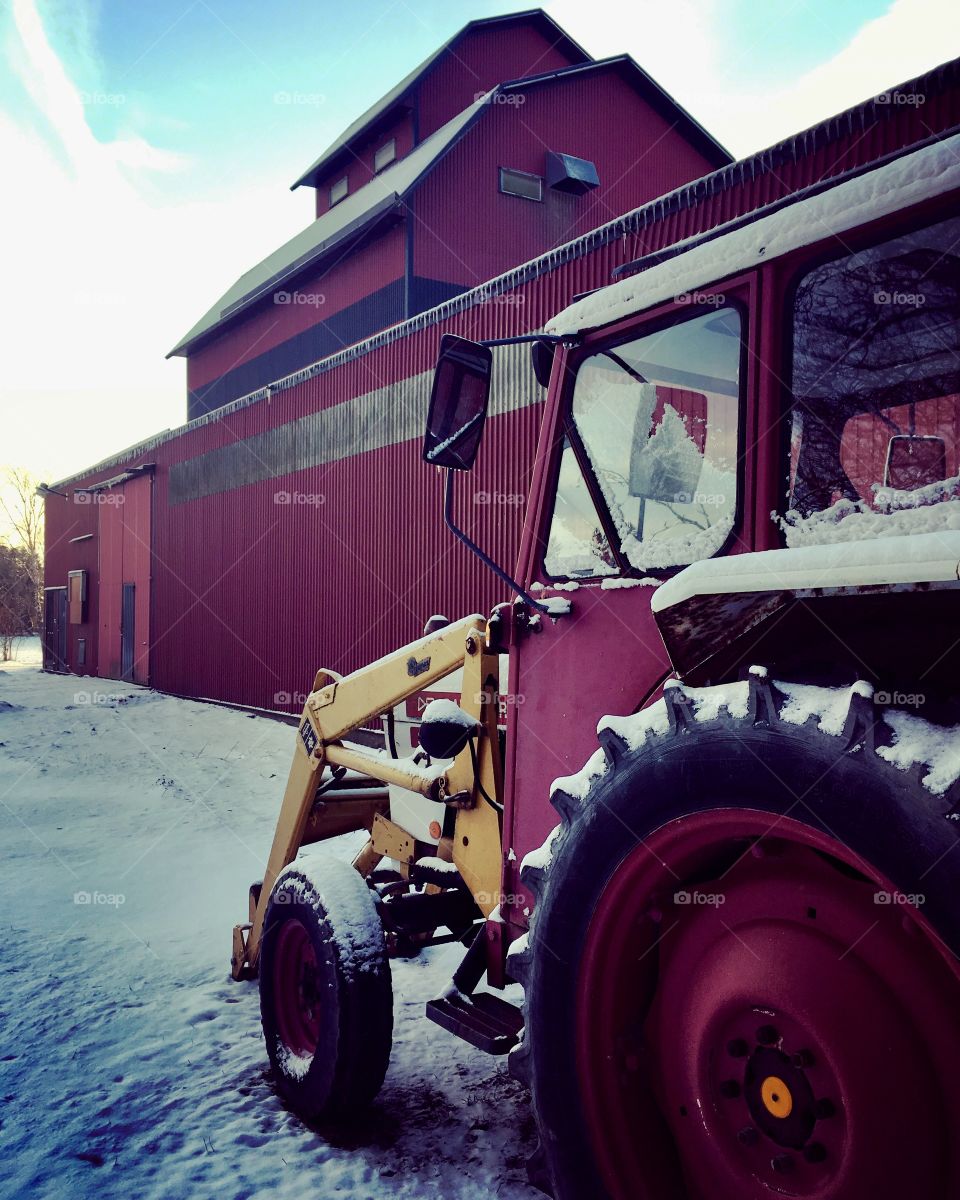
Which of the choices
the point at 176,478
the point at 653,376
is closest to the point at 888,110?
the point at 653,376

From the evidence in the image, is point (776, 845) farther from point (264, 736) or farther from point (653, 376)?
point (264, 736)

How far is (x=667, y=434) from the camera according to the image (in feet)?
7.84

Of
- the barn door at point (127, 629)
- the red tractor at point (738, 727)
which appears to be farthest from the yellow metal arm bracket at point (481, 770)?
the barn door at point (127, 629)

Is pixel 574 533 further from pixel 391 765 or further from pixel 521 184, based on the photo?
pixel 521 184

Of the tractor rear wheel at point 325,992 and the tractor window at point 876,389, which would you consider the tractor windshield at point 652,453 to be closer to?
the tractor window at point 876,389

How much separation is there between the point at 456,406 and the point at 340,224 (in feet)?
64.7

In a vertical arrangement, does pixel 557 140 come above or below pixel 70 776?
above

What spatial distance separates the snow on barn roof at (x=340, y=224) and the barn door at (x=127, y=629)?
8.17m

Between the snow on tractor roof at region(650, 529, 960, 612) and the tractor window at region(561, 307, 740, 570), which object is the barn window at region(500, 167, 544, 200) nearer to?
the tractor window at region(561, 307, 740, 570)

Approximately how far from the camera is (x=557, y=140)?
18.4 m

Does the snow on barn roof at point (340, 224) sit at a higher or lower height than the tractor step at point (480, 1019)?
higher

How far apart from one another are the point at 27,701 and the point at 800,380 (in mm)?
17987

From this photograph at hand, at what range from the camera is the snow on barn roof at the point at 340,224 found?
1694 centimetres

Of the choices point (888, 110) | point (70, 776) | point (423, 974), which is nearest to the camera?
point (423, 974)
